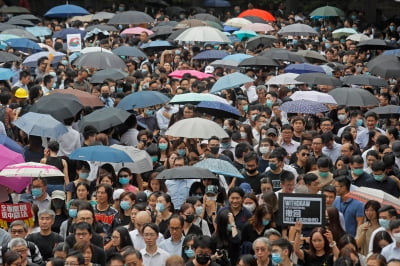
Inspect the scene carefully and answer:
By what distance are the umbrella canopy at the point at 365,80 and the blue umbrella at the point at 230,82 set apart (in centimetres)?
192

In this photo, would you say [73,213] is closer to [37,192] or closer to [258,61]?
[37,192]

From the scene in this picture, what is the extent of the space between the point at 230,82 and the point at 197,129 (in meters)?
4.16

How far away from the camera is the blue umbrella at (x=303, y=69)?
1053 inches

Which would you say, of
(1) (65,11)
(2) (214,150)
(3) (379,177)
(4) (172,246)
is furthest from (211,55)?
(4) (172,246)

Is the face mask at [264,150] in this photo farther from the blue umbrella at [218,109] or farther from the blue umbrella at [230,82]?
the blue umbrella at [230,82]

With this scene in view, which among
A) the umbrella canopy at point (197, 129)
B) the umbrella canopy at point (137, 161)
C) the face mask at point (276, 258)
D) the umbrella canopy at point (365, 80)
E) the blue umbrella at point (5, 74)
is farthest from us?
the umbrella canopy at point (365, 80)

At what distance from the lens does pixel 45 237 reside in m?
14.9

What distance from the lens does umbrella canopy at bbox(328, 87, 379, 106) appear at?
22.8 m

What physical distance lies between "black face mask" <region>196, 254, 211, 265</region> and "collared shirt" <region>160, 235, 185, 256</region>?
2.56ft

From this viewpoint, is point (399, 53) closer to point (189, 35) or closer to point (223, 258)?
point (189, 35)

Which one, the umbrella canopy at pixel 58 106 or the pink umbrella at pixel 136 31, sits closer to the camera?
the umbrella canopy at pixel 58 106

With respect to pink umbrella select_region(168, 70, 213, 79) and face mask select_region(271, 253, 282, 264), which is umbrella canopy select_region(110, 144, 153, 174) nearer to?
face mask select_region(271, 253, 282, 264)


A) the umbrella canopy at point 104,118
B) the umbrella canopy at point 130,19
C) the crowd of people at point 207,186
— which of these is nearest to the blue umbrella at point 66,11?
the umbrella canopy at point 130,19

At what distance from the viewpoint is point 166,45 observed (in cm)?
3098
